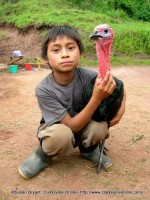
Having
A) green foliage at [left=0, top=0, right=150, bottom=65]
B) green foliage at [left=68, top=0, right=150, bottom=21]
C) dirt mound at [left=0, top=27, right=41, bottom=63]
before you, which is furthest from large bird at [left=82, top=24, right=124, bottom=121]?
green foliage at [left=68, top=0, right=150, bottom=21]

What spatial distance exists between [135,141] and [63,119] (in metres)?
1.04

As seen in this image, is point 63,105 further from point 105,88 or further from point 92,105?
point 105,88

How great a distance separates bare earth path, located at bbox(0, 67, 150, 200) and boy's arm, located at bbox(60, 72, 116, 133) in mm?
370

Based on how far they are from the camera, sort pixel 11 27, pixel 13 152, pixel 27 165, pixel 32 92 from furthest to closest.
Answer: pixel 11 27, pixel 32 92, pixel 13 152, pixel 27 165

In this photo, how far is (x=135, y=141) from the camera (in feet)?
10.2

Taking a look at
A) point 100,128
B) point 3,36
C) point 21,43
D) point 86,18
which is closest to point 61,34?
point 100,128

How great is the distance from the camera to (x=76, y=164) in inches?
103

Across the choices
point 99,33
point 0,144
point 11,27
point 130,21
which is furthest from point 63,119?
point 130,21

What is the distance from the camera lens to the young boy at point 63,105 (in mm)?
2289

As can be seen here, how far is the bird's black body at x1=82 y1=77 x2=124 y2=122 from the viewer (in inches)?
90.9

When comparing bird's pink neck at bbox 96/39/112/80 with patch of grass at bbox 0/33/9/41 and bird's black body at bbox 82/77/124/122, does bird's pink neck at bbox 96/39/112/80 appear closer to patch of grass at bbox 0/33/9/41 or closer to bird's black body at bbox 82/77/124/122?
bird's black body at bbox 82/77/124/122

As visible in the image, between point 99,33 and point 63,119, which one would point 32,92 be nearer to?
point 63,119

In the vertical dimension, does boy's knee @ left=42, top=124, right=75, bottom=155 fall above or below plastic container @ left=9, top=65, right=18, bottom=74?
above

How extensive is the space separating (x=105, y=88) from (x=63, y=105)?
44cm
